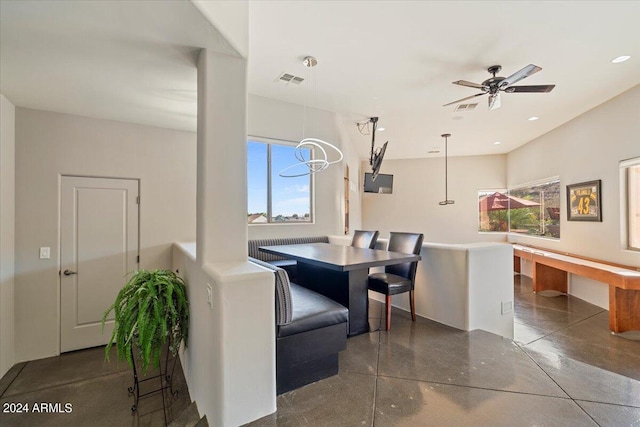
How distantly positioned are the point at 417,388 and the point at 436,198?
7.65 m

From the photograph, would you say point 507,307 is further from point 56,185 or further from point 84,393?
point 56,185

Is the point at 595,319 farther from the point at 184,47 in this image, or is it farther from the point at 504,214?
the point at 184,47

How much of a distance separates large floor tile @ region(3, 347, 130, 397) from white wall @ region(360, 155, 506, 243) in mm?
7811

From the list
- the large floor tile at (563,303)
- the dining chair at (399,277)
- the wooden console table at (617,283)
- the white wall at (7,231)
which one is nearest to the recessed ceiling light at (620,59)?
the wooden console table at (617,283)

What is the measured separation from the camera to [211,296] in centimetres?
173

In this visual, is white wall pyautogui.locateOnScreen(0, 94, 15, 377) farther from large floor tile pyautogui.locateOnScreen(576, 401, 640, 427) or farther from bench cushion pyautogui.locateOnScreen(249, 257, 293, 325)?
large floor tile pyautogui.locateOnScreen(576, 401, 640, 427)

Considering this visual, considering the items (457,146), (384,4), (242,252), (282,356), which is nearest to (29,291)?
(242,252)

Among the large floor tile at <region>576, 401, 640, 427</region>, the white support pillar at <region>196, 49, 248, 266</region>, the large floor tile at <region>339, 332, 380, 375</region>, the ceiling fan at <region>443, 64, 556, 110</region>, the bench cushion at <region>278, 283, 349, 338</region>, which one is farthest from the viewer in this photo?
the ceiling fan at <region>443, 64, 556, 110</region>

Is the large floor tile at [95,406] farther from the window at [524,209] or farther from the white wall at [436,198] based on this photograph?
the white wall at [436,198]

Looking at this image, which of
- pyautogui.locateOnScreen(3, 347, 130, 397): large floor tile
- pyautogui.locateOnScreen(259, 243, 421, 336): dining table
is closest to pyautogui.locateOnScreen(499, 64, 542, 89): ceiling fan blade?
pyautogui.locateOnScreen(259, 243, 421, 336): dining table

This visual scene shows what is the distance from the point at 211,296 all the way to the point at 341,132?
4959 millimetres

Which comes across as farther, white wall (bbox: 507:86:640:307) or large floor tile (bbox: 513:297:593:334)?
white wall (bbox: 507:86:640:307)

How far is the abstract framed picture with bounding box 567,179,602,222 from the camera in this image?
4.79 metres

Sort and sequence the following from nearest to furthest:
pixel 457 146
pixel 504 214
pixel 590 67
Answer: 1. pixel 590 67
2. pixel 457 146
3. pixel 504 214
